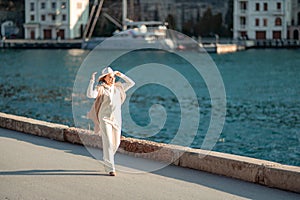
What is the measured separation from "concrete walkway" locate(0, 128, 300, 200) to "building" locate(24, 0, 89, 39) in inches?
2923

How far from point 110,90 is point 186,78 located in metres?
37.2

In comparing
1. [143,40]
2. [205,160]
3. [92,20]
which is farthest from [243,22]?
[205,160]

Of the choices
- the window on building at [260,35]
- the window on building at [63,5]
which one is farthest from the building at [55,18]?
the window on building at [260,35]

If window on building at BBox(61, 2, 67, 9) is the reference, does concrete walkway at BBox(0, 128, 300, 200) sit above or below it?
below

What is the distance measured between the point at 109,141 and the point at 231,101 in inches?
904

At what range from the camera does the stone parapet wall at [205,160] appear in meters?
6.73

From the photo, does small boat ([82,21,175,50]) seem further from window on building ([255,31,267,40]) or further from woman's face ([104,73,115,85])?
woman's face ([104,73,115,85])

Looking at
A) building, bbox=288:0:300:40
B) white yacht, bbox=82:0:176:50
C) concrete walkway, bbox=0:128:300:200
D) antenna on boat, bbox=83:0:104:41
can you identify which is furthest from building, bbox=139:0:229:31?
concrete walkway, bbox=0:128:300:200

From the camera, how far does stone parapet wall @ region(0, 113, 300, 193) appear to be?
6727 mm

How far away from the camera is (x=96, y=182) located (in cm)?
706

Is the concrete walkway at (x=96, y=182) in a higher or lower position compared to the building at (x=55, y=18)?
lower

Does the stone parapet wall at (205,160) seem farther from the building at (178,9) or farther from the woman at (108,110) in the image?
the building at (178,9)

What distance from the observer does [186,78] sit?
44.2 metres

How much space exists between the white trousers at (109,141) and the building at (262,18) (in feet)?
231
